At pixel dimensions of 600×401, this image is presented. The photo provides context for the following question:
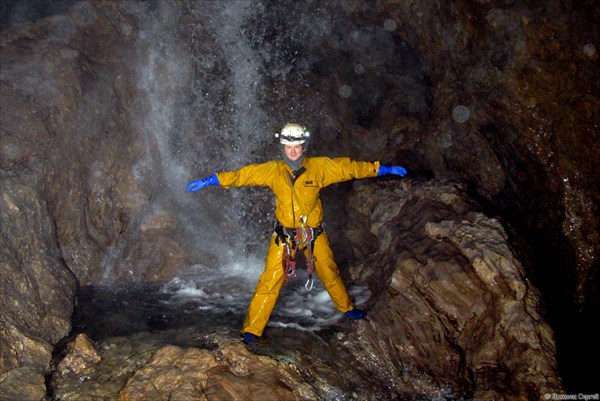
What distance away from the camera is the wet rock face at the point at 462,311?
3902 millimetres

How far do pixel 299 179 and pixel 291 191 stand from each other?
0.18m

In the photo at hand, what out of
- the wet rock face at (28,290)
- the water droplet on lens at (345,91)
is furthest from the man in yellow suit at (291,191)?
the water droplet on lens at (345,91)

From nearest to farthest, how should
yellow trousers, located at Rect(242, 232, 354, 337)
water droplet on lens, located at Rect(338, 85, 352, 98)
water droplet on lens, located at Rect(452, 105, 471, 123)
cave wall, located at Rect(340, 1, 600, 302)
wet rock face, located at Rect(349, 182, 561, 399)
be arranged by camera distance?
wet rock face, located at Rect(349, 182, 561, 399) → yellow trousers, located at Rect(242, 232, 354, 337) → cave wall, located at Rect(340, 1, 600, 302) → water droplet on lens, located at Rect(452, 105, 471, 123) → water droplet on lens, located at Rect(338, 85, 352, 98)

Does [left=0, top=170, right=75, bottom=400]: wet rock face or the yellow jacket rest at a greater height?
the yellow jacket

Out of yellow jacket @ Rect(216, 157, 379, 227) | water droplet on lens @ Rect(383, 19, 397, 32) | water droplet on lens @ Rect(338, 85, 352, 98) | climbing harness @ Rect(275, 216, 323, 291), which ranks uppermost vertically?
water droplet on lens @ Rect(383, 19, 397, 32)

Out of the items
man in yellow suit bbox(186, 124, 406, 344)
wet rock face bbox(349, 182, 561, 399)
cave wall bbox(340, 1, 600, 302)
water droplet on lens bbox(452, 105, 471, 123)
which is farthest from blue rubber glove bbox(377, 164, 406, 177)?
water droplet on lens bbox(452, 105, 471, 123)

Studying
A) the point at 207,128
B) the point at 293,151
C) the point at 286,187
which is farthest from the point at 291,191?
the point at 207,128

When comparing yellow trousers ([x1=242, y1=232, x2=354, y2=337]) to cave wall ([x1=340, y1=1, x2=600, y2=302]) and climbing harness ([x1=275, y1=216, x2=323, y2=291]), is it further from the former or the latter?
cave wall ([x1=340, y1=1, x2=600, y2=302])

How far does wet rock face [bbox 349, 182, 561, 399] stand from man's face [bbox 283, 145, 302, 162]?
6.13ft

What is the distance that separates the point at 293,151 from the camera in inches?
187

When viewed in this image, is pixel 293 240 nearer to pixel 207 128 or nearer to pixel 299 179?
pixel 299 179

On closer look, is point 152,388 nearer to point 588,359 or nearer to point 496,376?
point 496,376

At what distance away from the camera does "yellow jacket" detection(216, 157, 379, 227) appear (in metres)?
4.83

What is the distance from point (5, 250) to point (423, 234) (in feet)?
16.7
